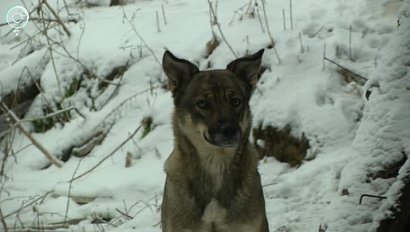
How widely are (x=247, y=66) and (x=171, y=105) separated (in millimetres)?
3917

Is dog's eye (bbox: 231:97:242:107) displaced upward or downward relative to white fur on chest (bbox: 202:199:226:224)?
upward

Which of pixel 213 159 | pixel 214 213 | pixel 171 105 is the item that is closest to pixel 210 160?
pixel 213 159

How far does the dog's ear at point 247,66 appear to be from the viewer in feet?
15.0

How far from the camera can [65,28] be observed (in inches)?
399

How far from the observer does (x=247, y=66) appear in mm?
4613

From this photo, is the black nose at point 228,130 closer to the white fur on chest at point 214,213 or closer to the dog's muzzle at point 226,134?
the dog's muzzle at point 226,134

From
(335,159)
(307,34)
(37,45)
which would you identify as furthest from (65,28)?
(335,159)

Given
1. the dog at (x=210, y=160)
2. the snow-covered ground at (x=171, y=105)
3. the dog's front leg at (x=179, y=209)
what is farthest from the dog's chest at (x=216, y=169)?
the snow-covered ground at (x=171, y=105)

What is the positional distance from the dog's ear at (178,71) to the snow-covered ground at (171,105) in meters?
1.11

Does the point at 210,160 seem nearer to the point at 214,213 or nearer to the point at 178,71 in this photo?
the point at 214,213

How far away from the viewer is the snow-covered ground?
3768 mm

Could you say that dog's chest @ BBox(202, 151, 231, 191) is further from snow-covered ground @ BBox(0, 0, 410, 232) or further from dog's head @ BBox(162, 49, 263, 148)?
snow-covered ground @ BBox(0, 0, 410, 232)

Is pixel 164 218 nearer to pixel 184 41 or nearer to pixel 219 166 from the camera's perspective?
pixel 219 166

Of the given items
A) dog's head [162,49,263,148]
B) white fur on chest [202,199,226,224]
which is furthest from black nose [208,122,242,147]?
white fur on chest [202,199,226,224]
